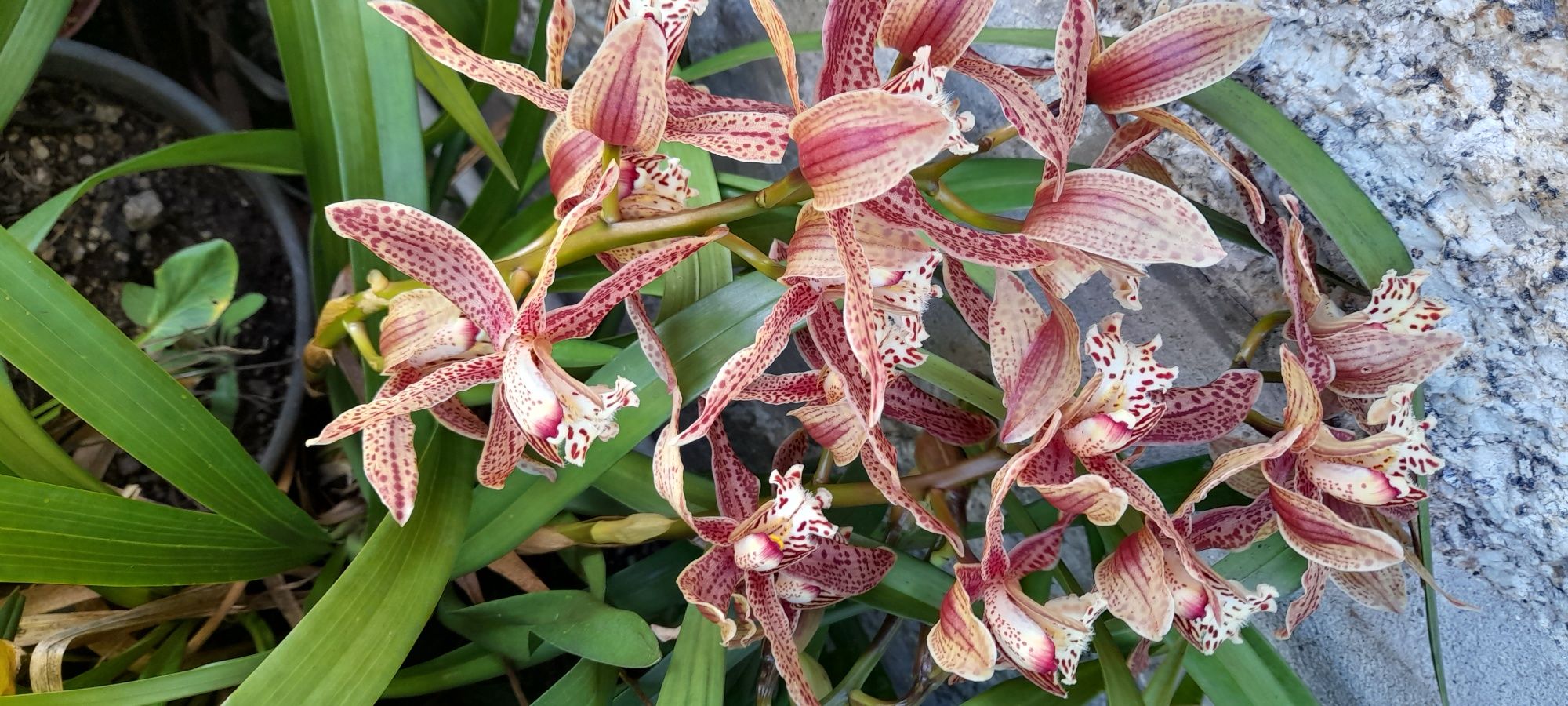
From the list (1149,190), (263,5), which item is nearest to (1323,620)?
(1149,190)

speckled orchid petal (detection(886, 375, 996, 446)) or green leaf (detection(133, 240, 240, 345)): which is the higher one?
green leaf (detection(133, 240, 240, 345))

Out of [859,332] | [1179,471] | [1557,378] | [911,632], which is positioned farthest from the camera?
[911,632]

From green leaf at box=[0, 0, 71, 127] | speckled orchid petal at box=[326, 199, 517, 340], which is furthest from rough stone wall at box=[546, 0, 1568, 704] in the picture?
green leaf at box=[0, 0, 71, 127]

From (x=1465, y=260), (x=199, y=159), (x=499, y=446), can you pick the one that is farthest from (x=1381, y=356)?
(x=199, y=159)

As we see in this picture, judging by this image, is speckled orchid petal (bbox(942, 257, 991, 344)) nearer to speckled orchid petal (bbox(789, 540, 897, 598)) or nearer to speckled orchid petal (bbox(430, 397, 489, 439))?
speckled orchid petal (bbox(789, 540, 897, 598))

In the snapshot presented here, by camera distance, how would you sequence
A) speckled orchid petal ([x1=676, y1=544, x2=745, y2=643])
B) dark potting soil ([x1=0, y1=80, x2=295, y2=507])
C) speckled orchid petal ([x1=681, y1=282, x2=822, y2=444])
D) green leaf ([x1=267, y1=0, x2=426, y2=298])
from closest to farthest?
speckled orchid petal ([x1=681, y1=282, x2=822, y2=444]) → speckled orchid petal ([x1=676, y1=544, x2=745, y2=643]) → green leaf ([x1=267, y1=0, x2=426, y2=298]) → dark potting soil ([x1=0, y1=80, x2=295, y2=507])

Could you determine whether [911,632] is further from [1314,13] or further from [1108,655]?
[1314,13]

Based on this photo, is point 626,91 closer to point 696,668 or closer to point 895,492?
point 895,492
